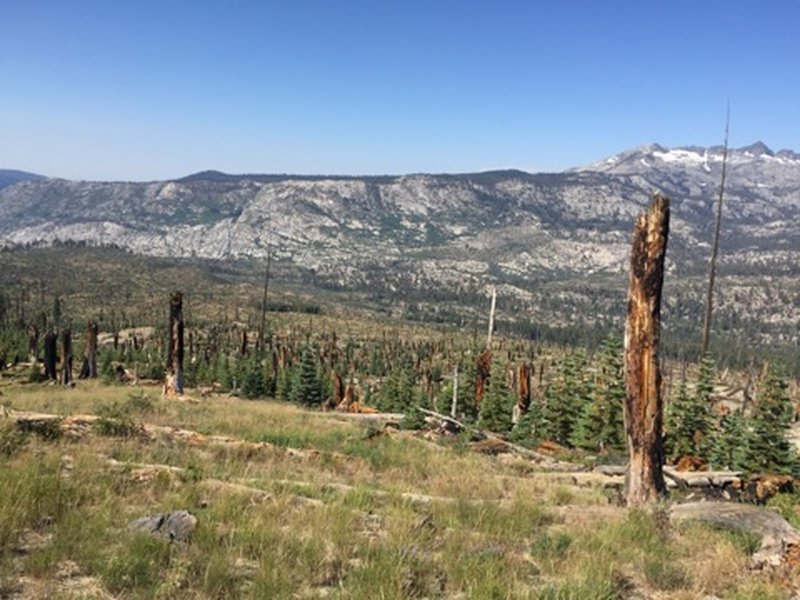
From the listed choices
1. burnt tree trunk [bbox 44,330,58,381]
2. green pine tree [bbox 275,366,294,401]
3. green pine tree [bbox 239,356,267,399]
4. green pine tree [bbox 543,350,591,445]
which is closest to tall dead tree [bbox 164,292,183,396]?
green pine tree [bbox 239,356,267,399]

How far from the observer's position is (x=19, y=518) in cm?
598

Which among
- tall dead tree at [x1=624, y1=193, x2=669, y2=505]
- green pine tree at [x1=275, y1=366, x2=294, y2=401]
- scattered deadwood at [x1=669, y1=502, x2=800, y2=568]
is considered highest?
tall dead tree at [x1=624, y1=193, x2=669, y2=505]

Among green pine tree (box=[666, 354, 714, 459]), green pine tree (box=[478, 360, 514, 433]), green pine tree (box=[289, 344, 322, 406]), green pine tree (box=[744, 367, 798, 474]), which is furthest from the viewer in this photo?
green pine tree (box=[289, 344, 322, 406])

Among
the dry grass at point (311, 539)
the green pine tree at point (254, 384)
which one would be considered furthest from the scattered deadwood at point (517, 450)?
the green pine tree at point (254, 384)

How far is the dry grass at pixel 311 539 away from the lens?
5.31 metres

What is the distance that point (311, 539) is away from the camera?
6426 millimetres

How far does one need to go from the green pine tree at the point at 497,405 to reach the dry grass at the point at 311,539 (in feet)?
79.3

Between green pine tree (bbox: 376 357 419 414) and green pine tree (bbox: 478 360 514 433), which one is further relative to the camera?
green pine tree (bbox: 376 357 419 414)

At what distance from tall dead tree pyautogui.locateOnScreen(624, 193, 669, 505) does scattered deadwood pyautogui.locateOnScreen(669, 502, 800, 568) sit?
134 centimetres

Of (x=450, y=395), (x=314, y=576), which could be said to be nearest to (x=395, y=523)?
(x=314, y=576)

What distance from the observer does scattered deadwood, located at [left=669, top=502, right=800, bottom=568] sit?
7.24m

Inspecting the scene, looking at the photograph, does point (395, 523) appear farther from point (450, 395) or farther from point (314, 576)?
point (450, 395)

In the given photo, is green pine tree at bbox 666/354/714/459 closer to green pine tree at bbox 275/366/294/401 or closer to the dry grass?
the dry grass

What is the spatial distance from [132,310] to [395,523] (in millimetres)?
175053
